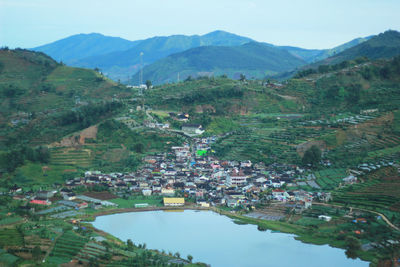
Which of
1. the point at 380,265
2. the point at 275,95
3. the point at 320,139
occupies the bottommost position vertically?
the point at 380,265

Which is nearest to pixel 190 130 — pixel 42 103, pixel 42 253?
pixel 42 103

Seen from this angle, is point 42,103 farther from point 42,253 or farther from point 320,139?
point 42,253

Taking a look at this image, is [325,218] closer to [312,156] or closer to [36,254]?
[312,156]

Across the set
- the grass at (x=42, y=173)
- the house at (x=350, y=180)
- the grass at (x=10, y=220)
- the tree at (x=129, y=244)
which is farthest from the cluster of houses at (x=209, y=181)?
the tree at (x=129, y=244)

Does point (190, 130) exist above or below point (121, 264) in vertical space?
above

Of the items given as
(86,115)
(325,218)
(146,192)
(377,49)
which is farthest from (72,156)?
(377,49)

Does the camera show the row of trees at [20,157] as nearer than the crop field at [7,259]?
No

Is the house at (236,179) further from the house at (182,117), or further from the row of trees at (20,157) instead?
the house at (182,117)
